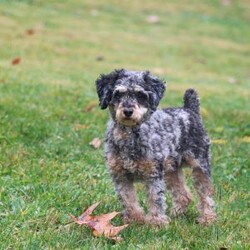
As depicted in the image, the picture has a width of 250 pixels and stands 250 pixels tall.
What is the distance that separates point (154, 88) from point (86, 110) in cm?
531

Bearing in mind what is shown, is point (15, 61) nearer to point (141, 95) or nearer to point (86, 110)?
point (86, 110)

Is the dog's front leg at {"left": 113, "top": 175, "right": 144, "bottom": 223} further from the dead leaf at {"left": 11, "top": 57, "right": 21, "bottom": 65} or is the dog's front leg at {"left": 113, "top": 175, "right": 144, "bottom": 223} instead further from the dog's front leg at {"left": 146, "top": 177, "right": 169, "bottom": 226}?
the dead leaf at {"left": 11, "top": 57, "right": 21, "bottom": 65}

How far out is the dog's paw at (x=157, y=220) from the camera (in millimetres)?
6699

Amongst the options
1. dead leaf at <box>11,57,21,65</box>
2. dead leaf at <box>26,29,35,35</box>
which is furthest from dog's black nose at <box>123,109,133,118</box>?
dead leaf at <box>26,29,35,35</box>

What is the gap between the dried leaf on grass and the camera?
6.15 metres

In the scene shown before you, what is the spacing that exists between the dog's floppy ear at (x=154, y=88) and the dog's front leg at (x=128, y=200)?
881 mm

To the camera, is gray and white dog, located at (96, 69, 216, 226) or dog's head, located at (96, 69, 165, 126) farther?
gray and white dog, located at (96, 69, 216, 226)

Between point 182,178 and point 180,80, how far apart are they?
10805mm

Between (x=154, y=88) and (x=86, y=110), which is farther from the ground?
(x=154, y=88)

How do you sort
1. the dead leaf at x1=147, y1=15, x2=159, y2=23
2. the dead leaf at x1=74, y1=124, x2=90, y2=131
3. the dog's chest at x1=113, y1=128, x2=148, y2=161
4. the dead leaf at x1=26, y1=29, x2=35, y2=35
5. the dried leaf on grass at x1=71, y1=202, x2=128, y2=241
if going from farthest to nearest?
the dead leaf at x1=147, y1=15, x2=159, y2=23
the dead leaf at x1=26, y1=29, x2=35, y2=35
the dead leaf at x1=74, y1=124, x2=90, y2=131
the dog's chest at x1=113, y1=128, x2=148, y2=161
the dried leaf on grass at x1=71, y1=202, x2=128, y2=241

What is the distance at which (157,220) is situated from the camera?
22.1 feet

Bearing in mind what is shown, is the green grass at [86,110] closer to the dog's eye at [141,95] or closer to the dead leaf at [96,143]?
the dead leaf at [96,143]

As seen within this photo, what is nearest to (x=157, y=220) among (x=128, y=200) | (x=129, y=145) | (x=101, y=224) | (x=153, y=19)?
(x=128, y=200)

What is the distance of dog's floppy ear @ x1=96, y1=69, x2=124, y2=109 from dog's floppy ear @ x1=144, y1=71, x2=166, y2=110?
0.31 m
